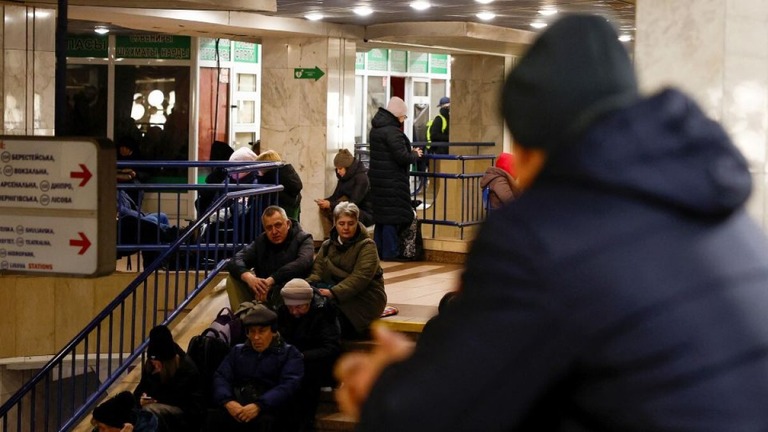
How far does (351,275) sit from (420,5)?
6.03m

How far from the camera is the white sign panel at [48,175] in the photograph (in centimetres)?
686

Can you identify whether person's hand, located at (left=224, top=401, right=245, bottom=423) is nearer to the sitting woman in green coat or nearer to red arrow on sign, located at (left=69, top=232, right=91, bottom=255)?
the sitting woman in green coat

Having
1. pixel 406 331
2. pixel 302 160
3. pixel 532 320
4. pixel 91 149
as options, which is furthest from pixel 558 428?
pixel 302 160

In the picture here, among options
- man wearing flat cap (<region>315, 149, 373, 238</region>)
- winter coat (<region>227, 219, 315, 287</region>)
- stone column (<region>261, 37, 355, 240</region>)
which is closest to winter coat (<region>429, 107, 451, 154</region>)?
Result: stone column (<region>261, 37, 355, 240</region>)

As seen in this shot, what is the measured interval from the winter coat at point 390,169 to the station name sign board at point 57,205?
677 cm

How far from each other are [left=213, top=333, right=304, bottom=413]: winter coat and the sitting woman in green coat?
2.93 feet

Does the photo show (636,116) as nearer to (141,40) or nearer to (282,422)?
(282,422)

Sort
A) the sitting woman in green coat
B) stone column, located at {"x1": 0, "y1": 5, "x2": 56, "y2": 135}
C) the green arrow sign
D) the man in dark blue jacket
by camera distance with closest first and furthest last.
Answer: the man in dark blue jacket, the sitting woman in green coat, stone column, located at {"x1": 0, "y1": 5, "x2": 56, "y2": 135}, the green arrow sign

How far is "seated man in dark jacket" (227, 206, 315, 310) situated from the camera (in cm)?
990

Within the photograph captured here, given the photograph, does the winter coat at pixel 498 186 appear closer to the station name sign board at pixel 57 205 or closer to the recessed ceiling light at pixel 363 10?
the recessed ceiling light at pixel 363 10

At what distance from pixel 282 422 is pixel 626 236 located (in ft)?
25.0

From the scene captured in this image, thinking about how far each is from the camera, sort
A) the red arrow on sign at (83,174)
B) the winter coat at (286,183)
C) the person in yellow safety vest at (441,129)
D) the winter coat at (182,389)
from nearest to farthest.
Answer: the red arrow on sign at (83,174) < the winter coat at (182,389) < the winter coat at (286,183) < the person in yellow safety vest at (441,129)

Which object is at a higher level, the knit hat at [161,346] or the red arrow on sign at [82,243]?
the red arrow on sign at [82,243]

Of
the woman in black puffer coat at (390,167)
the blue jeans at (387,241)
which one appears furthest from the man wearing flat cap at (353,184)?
the blue jeans at (387,241)
